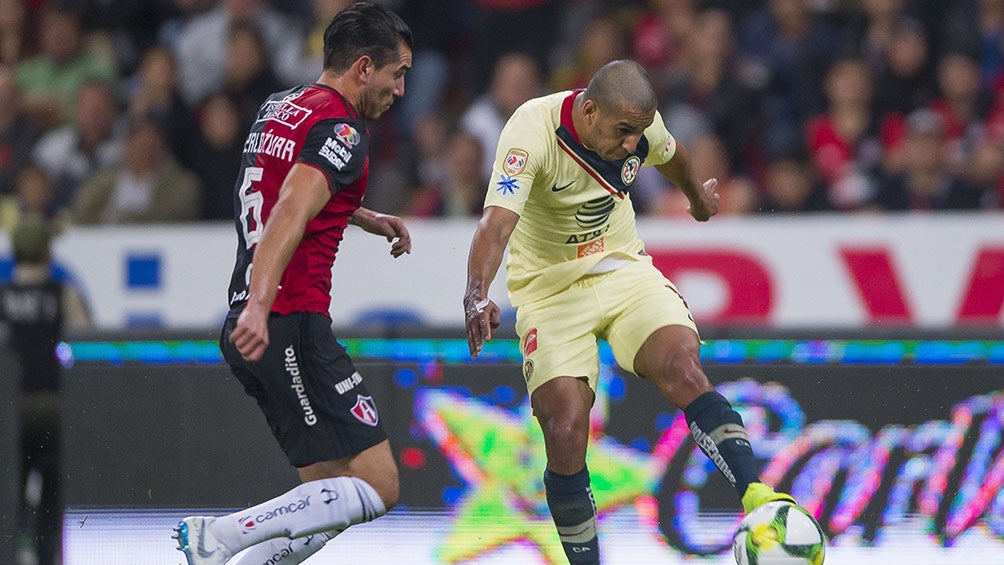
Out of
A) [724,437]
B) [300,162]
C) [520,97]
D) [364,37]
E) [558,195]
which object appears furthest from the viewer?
[520,97]

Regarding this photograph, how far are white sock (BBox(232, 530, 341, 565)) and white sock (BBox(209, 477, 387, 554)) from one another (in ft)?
0.66

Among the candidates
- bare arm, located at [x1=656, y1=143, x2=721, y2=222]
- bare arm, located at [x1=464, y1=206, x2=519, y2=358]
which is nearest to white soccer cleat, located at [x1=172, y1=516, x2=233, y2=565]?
bare arm, located at [x1=464, y1=206, x2=519, y2=358]

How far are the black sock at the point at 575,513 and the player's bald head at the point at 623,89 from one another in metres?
1.32

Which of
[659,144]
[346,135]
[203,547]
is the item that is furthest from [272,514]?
[659,144]

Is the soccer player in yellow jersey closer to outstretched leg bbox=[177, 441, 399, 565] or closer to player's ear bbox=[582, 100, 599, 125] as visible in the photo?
player's ear bbox=[582, 100, 599, 125]

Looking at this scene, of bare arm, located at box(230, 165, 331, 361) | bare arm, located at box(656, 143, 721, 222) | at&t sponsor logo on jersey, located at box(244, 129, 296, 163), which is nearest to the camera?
bare arm, located at box(230, 165, 331, 361)

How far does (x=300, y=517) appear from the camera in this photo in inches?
169

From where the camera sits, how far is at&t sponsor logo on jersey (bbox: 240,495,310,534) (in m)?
4.28

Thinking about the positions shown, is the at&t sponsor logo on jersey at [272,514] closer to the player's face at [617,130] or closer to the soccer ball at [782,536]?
the soccer ball at [782,536]

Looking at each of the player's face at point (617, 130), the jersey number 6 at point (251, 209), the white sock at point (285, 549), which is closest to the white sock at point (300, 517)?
the white sock at point (285, 549)

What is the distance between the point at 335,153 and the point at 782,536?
1.88 m

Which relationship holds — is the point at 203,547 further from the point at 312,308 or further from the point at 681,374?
the point at 681,374

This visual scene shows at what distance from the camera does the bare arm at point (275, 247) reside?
13.1 ft

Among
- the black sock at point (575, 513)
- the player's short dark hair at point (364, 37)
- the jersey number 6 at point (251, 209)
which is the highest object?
the player's short dark hair at point (364, 37)
